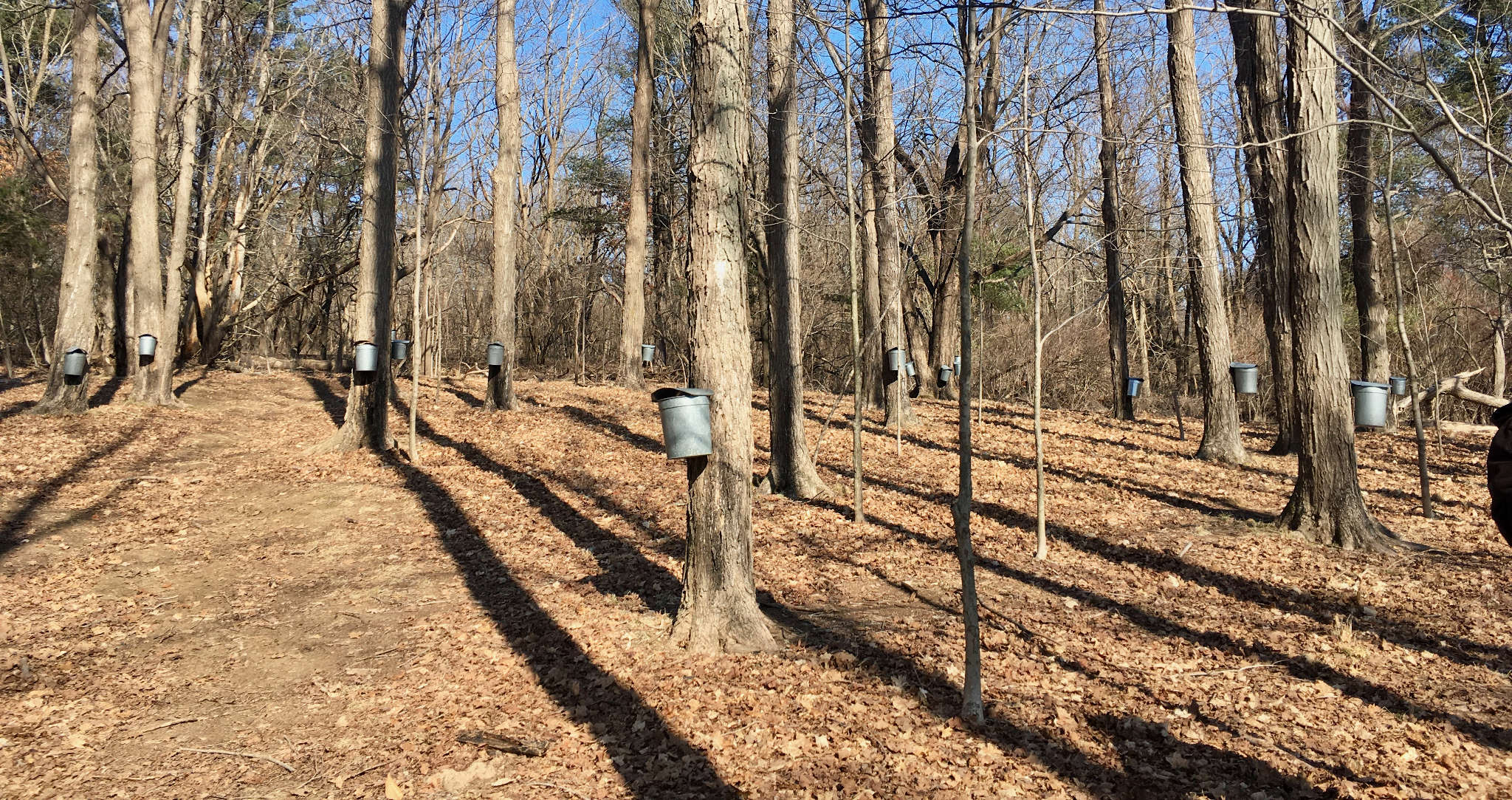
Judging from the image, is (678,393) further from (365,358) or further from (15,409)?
(15,409)

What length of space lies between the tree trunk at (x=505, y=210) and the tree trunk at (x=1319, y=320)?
10309 mm

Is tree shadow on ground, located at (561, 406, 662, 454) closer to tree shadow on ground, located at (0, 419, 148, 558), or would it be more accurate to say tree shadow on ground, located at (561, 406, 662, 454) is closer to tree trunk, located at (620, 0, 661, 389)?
tree trunk, located at (620, 0, 661, 389)

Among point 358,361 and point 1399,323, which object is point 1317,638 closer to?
point 1399,323

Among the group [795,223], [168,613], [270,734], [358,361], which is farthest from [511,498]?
[270,734]

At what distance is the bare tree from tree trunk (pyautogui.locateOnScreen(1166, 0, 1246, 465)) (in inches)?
384

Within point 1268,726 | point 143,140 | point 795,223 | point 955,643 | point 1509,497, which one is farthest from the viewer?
point 143,140

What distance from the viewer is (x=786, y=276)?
8.36 metres

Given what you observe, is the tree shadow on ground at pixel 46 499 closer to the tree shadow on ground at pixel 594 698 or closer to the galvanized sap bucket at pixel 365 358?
the galvanized sap bucket at pixel 365 358

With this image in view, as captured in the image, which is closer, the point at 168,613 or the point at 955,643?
the point at 955,643

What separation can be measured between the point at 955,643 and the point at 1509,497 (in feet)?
9.85

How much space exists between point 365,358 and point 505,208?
16.7 feet

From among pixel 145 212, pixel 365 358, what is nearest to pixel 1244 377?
pixel 365 358

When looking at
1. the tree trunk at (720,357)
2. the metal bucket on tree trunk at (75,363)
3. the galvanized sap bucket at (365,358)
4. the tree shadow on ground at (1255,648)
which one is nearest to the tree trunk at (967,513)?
the tree trunk at (720,357)

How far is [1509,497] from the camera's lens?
7.38 feet
